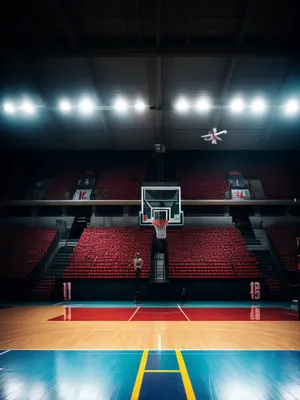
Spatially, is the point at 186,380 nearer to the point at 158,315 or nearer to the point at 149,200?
the point at 158,315

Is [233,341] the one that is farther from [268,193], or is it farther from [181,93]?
[268,193]

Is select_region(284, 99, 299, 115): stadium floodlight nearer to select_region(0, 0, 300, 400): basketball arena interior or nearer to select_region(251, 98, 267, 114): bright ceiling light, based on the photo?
select_region(0, 0, 300, 400): basketball arena interior

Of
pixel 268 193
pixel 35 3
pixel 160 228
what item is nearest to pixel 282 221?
pixel 268 193

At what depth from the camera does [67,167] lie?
2380 cm

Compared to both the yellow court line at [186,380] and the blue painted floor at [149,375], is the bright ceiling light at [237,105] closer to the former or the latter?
the blue painted floor at [149,375]

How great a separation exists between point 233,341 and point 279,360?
1.39 metres

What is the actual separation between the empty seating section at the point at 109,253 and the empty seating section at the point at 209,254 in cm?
152

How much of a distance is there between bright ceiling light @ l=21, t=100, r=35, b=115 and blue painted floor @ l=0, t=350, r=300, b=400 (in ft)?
47.8

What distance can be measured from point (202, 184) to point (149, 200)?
285 inches

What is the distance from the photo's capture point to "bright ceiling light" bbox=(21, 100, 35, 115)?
1655cm

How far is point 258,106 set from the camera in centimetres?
1691

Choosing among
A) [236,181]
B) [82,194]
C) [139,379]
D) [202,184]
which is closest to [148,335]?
[139,379]

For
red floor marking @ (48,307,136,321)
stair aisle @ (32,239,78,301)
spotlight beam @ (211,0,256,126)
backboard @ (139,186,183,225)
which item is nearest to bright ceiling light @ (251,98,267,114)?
spotlight beam @ (211,0,256,126)

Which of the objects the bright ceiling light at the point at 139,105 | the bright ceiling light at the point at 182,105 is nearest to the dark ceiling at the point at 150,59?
the bright ceiling light at the point at 182,105
